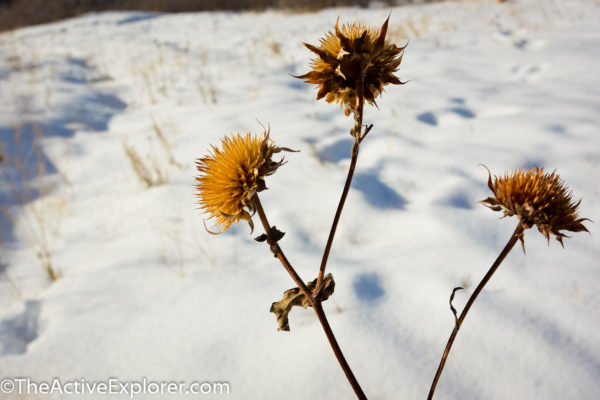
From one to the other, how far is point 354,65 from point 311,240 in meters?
1.73

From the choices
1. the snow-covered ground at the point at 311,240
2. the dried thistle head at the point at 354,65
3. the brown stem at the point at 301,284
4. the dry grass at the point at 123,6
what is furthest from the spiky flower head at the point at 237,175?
the dry grass at the point at 123,6

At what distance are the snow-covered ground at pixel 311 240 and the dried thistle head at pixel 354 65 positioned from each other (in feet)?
4.04

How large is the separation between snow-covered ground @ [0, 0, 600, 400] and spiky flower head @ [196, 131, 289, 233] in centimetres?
103

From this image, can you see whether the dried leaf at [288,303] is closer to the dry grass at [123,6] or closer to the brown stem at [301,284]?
the brown stem at [301,284]

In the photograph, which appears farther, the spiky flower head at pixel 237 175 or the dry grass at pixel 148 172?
the dry grass at pixel 148 172

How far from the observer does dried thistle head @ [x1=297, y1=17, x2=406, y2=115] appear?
2.77ft

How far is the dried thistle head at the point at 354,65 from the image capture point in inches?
33.2

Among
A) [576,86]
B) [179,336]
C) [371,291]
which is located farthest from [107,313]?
[576,86]

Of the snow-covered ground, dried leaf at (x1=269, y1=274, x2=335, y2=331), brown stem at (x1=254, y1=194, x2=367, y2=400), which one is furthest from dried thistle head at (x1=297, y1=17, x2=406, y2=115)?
the snow-covered ground

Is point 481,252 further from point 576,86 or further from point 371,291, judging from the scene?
point 576,86

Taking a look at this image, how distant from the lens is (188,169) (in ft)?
10.8

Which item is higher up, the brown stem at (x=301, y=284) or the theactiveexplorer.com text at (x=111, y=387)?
the brown stem at (x=301, y=284)

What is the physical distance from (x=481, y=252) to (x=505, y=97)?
8.70 ft

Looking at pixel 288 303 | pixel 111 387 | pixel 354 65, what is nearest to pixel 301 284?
pixel 288 303
